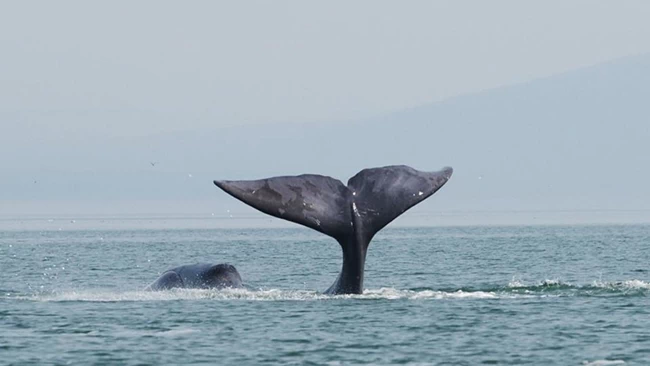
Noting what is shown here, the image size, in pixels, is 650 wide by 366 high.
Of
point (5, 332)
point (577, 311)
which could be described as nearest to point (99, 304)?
point (5, 332)

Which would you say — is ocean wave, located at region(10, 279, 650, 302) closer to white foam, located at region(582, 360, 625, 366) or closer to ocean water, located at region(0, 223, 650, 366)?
ocean water, located at region(0, 223, 650, 366)

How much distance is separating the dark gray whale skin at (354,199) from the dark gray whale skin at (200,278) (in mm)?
5535

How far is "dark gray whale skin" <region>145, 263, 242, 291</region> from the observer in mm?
28312

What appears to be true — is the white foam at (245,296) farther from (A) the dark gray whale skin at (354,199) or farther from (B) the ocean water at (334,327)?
(A) the dark gray whale skin at (354,199)

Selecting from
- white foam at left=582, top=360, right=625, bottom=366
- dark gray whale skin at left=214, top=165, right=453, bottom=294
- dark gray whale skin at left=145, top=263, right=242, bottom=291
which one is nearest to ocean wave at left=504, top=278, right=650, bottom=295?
dark gray whale skin at left=145, top=263, right=242, bottom=291

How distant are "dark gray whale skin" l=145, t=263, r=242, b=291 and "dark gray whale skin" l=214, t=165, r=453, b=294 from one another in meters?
5.53

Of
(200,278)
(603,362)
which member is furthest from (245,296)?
(603,362)

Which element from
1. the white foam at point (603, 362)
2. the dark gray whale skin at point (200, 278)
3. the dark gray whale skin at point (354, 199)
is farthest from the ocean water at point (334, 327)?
the dark gray whale skin at point (354, 199)

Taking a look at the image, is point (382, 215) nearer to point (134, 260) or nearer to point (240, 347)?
point (240, 347)

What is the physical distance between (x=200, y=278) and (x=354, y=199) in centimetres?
623

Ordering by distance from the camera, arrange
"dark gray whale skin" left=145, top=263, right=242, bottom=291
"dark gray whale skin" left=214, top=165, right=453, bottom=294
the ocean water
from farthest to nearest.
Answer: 1. "dark gray whale skin" left=145, top=263, right=242, bottom=291
2. "dark gray whale skin" left=214, top=165, right=453, bottom=294
3. the ocean water

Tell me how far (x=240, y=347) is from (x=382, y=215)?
11.8 ft

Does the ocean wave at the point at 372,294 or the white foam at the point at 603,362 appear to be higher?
the ocean wave at the point at 372,294

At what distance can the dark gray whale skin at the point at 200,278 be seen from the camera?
92.9 feet
